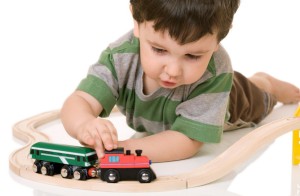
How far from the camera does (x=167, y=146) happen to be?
162 centimetres

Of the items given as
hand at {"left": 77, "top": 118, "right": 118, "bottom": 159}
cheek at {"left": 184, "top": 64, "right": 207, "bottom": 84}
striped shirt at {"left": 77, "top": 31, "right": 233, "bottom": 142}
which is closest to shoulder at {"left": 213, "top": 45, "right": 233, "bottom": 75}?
striped shirt at {"left": 77, "top": 31, "right": 233, "bottom": 142}

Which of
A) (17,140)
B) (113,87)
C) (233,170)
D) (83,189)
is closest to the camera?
(83,189)

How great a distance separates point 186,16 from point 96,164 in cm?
37

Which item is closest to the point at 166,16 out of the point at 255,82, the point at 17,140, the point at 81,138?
the point at 81,138

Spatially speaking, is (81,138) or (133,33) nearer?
(81,138)

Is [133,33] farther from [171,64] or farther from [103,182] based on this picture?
[103,182]

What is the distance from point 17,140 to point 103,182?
53 centimetres

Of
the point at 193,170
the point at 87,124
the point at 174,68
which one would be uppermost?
the point at 174,68

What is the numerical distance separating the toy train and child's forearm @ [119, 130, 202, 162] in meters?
0.15

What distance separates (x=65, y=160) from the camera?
1.44 m

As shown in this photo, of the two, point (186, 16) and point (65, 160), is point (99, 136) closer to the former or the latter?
point (65, 160)

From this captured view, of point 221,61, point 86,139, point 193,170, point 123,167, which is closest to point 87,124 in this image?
point 86,139

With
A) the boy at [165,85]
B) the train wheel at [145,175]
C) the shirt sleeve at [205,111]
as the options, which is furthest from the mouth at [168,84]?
the train wheel at [145,175]

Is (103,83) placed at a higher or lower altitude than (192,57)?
lower
